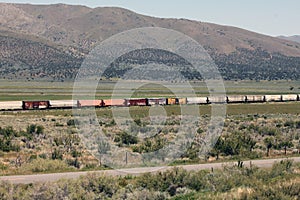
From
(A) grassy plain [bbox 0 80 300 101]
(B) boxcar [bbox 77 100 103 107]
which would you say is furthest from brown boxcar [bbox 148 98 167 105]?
(A) grassy plain [bbox 0 80 300 101]

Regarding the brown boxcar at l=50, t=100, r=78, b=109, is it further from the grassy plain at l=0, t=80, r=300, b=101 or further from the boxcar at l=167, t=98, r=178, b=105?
the grassy plain at l=0, t=80, r=300, b=101

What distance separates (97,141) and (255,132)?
56.0 ft

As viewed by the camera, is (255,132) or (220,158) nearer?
(220,158)

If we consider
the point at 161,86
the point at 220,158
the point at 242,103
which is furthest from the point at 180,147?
the point at 161,86

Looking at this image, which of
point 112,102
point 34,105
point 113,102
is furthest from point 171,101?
point 34,105

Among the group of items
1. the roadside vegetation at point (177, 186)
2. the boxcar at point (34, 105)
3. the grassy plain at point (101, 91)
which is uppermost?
the grassy plain at point (101, 91)

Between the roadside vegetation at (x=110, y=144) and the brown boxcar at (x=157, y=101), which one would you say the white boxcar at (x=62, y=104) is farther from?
the roadside vegetation at (x=110, y=144)

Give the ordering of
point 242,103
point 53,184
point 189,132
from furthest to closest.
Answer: point 242,103 < point 189,132 < point 53,184

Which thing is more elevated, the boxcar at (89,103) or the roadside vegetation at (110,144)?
the boxcar at (89,103)

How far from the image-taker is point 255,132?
53.5 meters

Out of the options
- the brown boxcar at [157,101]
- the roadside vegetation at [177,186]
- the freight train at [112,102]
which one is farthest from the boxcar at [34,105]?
the roadside vegetation at [177,186]

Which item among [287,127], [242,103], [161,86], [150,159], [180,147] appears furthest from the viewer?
[161,86]

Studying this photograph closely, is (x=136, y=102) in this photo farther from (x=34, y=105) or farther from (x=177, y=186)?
(x=177, y=186)

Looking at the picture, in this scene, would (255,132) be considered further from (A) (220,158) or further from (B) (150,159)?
(B) (150,159)
